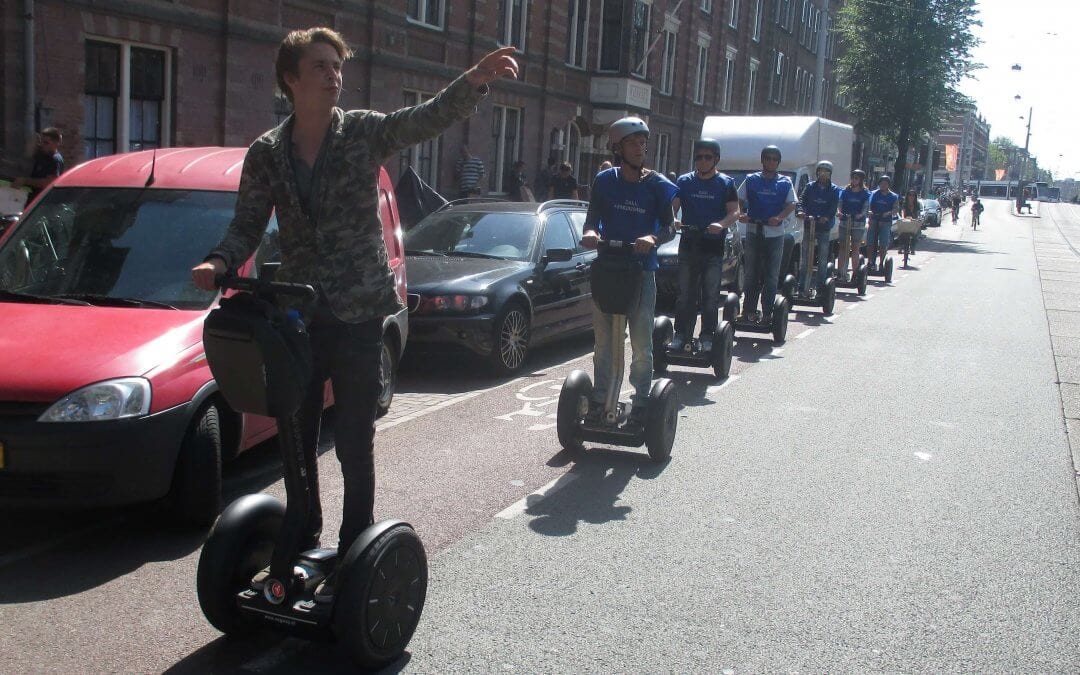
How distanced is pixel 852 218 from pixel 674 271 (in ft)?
17.7

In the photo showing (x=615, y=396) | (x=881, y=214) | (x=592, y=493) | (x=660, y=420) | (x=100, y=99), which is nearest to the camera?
(x=592, y=493)

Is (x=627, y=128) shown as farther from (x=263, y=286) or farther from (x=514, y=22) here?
(x=514, y=22)

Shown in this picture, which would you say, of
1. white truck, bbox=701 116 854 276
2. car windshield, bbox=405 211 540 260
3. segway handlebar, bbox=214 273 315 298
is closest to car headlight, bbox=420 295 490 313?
car windshield, bbox=405 211 540 260

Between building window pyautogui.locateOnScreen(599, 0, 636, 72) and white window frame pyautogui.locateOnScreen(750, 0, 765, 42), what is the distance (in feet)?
60.9

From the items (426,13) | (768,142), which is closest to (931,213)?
(768,142)

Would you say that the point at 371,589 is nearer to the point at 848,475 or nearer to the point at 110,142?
the point at 848,475

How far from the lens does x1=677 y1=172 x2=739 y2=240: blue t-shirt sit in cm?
942

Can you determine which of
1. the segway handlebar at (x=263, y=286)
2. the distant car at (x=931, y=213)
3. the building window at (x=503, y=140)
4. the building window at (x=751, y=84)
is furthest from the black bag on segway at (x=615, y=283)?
the distant car at (x=931, y=213)

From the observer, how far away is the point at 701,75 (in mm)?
40875

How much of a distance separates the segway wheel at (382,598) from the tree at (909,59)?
1772 inches

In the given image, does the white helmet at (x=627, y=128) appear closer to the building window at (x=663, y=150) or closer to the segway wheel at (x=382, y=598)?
the segway wheel at (x=382, y=598)

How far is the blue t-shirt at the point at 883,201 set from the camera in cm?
2045

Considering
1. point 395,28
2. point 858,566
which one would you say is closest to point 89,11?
point 395,28

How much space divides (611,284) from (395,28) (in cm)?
1556
